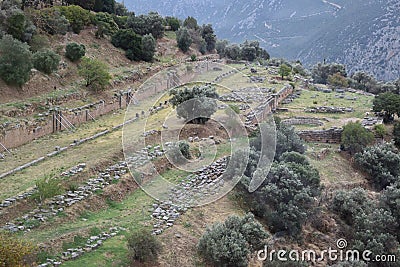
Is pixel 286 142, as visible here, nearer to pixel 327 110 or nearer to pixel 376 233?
pixel 376 233

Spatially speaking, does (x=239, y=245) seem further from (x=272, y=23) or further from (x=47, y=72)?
(x=272, y=23)

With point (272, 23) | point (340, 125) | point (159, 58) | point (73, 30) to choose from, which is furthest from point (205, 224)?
point (272, 23)

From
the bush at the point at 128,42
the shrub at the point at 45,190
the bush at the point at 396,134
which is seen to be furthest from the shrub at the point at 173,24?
the shrub at the point at 45,190

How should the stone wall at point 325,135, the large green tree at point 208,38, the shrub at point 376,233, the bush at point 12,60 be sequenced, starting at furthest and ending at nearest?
the large green tree at point 208,38, the stone wall at point 325,135, the bush at point 12,60, the shrub at point 376,233

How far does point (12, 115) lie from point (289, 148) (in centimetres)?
1436

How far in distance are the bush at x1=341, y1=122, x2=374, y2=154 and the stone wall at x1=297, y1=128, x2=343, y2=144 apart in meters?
1.84

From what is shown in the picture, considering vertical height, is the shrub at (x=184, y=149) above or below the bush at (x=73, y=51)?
below

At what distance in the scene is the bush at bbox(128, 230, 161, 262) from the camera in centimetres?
1291

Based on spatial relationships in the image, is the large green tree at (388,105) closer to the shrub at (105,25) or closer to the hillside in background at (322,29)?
the shrub at (105,25)

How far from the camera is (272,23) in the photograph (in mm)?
118875

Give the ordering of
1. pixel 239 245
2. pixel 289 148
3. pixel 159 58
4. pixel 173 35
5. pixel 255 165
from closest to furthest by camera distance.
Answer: pixel 239 245, pixel 255 165, pixel 289 148, pixel 159 58, pixel 173 35

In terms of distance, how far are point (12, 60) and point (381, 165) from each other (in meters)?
21.2

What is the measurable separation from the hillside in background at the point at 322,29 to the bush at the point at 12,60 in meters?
65.2

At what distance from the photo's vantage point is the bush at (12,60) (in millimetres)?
26156
